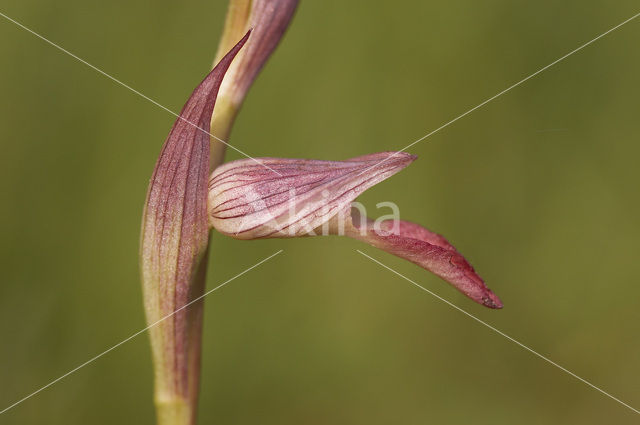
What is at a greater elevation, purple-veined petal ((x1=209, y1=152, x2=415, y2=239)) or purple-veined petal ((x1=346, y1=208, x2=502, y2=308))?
purple-veined petal ((x1=209, y1=152, x2=415, y2=239))

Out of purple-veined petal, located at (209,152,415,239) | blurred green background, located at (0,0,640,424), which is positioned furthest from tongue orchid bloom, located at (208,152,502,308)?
blurred green background, located at (0,0,640,424)

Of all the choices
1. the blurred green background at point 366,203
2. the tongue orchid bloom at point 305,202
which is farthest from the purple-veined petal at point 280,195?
the blurred green background at point 366,203

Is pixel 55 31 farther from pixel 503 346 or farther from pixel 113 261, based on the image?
pixel 503 346

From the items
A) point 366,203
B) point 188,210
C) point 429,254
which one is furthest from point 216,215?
point 366,203

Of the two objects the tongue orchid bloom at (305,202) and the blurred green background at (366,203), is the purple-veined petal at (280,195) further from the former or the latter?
the blurred green background at (366,203)

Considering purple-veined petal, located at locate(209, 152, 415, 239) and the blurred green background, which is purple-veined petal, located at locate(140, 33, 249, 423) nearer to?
purple-veined petal, located at locate(209, 152, 415, 239)
